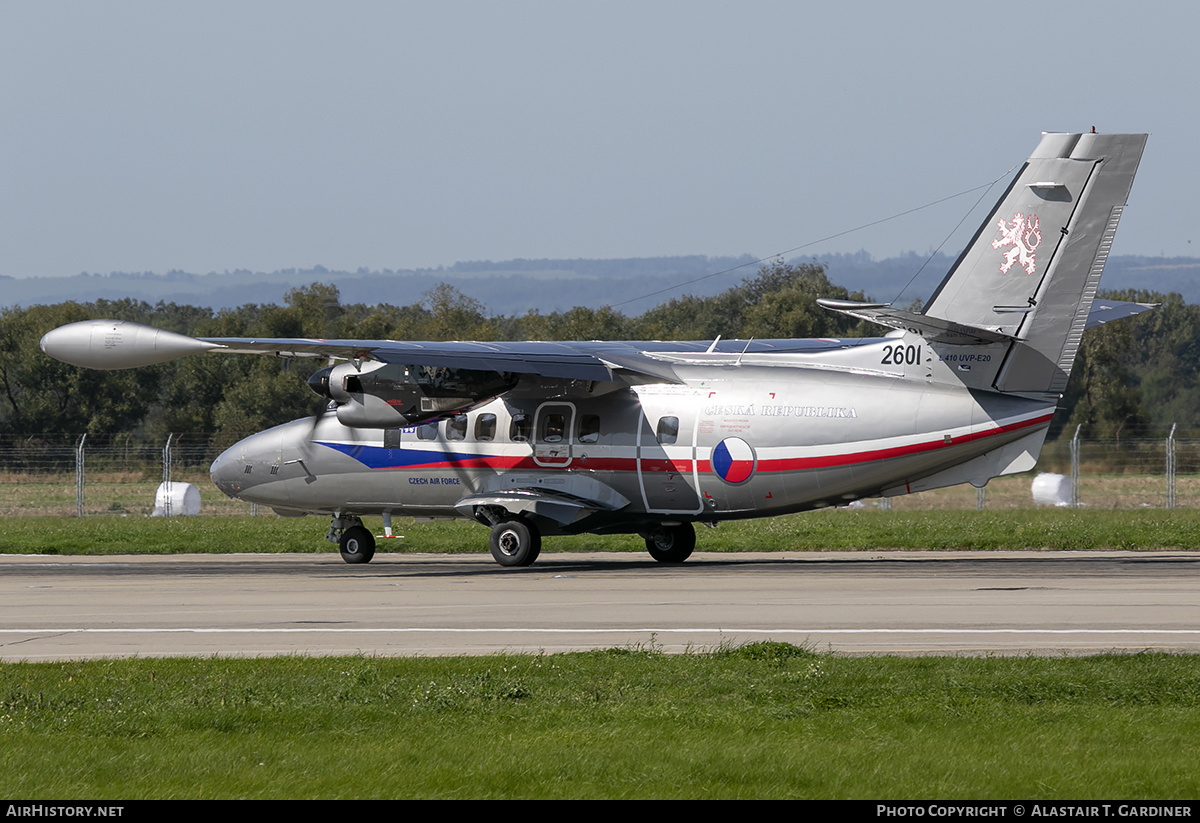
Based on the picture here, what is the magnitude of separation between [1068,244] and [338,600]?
12321 mm

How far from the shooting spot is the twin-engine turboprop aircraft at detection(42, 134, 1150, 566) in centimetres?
2177

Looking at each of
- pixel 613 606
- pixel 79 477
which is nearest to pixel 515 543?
pixel 613 606

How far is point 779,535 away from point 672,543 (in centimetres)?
616

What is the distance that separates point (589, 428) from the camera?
25.1 metres

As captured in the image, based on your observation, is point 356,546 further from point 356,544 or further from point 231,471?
point 231,471

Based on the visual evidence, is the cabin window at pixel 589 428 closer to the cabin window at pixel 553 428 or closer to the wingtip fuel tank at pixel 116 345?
the cabin window at pixel 553 428

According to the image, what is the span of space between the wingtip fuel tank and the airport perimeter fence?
1680 cm

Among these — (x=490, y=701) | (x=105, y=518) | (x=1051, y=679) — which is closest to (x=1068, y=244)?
(x=1051, y=679)

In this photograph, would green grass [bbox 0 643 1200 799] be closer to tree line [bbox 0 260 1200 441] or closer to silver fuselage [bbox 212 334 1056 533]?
silver fuselage [bbox 212 334 1056 533]

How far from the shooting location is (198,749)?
9367 mm

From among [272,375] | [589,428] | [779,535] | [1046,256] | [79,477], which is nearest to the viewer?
[1046,256]

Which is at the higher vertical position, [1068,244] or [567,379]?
[1068,244]

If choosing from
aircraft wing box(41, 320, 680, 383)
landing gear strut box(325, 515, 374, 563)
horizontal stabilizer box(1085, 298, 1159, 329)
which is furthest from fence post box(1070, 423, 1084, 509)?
landing gear strut box(325, 515, 374, 563)
